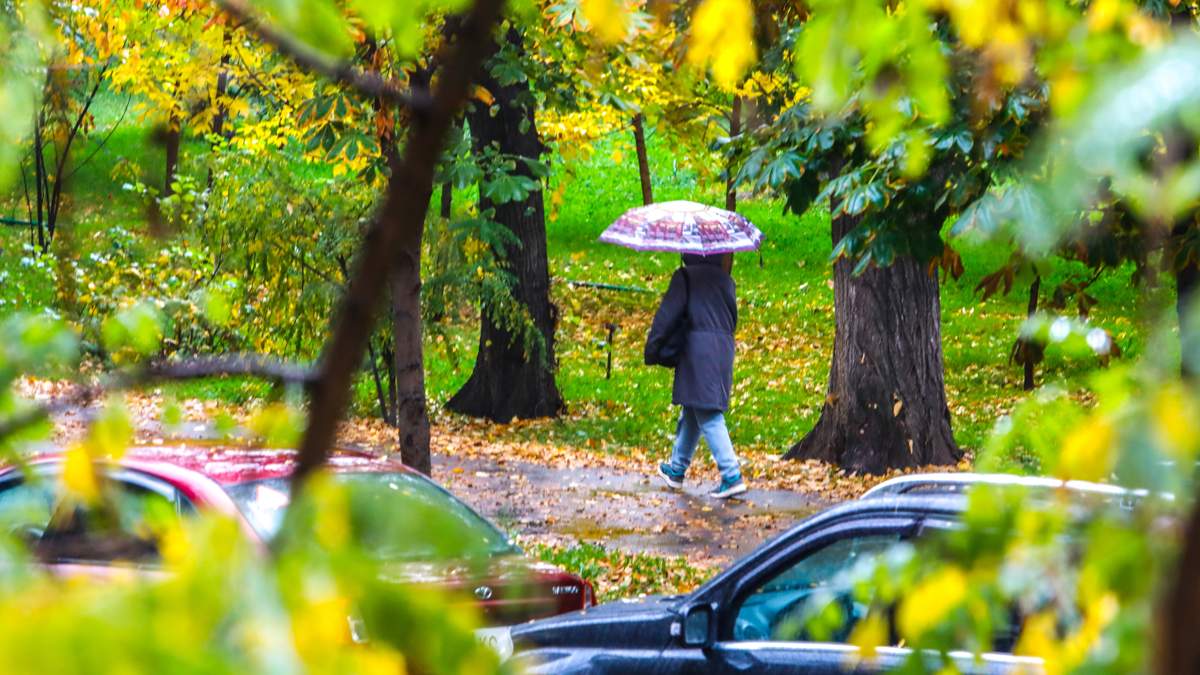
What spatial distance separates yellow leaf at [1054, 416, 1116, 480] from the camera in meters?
1.72

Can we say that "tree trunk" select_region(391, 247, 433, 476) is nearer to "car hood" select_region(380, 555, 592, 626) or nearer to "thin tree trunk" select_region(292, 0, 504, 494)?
"car hood" select_region(380, 555, 592, 626)

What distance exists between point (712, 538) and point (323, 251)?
4591mm

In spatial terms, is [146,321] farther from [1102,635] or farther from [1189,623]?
[1189,623]

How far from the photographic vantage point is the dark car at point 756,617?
486 centimetres

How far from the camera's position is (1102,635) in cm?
180

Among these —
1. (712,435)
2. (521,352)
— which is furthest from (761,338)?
(712,435)

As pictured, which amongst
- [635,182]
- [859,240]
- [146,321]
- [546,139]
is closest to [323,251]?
[859,240]

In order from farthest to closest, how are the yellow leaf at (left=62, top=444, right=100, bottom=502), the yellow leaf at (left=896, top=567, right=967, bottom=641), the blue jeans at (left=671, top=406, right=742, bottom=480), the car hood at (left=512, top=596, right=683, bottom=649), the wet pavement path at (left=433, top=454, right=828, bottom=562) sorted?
the blue jeans at (left=671, top=406, right=742, bottom=480)
the wet pavement path at (left=433, top=454, right=828, bottom=562)
the car hood at (left=512, top=596, right=683, bottom=649)
the yellow leaf at (left=896, top=567, right=967, bottom=641)
the yellow leaf at (left=62, top=444, right=100, bottom=502)

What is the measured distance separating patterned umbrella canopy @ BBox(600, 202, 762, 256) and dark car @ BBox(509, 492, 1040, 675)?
22.7 ft

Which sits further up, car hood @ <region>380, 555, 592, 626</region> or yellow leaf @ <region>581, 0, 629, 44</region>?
yellow leaf @ <region>581, 0, 629, 44</region>

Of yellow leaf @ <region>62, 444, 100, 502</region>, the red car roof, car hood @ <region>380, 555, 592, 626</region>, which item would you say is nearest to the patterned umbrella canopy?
car hood @ <region>380, 555, 592, 626</region>

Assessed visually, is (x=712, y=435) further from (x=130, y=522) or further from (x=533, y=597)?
(x=130, y=522)

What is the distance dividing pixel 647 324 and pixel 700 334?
14197mm

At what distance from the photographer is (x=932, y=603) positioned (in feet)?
6.62
